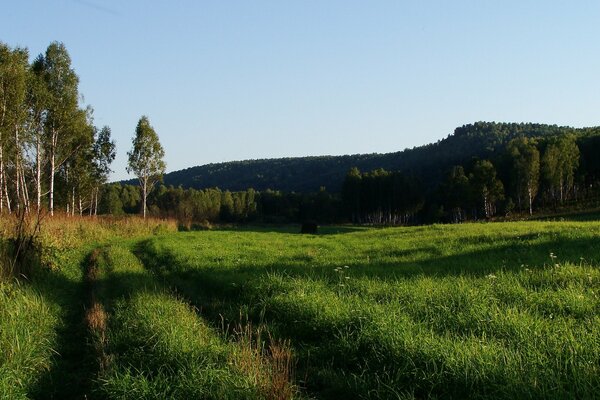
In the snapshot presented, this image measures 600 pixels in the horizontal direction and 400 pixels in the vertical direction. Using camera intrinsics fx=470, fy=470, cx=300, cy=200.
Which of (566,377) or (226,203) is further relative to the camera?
(226,203)

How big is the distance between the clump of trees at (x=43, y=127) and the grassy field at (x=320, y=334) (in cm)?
1898

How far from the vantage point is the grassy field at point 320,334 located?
5094 millimetres

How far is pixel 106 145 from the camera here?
5094cm

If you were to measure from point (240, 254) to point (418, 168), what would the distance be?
149 m

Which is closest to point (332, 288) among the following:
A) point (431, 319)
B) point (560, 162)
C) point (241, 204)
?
point (431, 319)

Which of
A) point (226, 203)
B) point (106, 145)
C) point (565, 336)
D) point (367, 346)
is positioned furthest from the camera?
point (226, 203)

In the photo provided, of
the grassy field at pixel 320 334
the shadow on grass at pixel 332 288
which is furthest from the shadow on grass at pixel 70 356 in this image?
the shadow on grass at pixel 332 288

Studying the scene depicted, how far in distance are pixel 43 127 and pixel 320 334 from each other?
35202 mm

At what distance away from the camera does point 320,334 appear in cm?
747

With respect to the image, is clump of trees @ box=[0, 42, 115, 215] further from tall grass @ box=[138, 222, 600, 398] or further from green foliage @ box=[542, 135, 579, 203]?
green foliage @ box=[542, 135, 579, 203]

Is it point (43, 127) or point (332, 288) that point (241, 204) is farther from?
point (332, 288)

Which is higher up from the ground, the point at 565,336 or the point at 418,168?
the point at 418,168

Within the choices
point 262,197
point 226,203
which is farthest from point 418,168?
point 226,203

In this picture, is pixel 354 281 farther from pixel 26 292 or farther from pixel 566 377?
pixel 26 292
